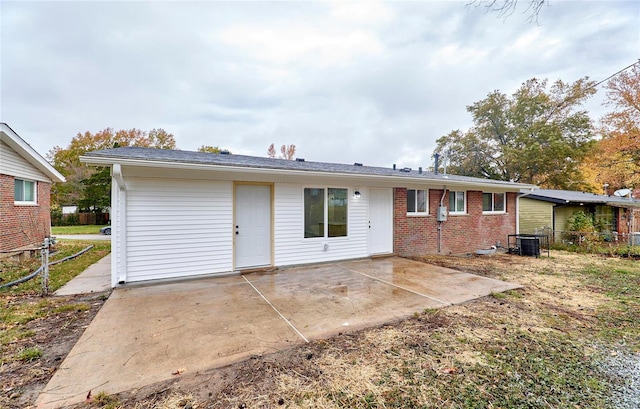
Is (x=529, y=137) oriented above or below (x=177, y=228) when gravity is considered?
above

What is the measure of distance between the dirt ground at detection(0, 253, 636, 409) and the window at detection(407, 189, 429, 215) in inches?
175

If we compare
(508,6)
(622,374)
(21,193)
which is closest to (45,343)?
(622,374)

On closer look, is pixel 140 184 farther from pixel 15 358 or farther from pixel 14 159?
pixel 14 159

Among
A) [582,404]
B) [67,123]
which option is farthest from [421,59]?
[67,123]

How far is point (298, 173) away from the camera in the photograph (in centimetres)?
618

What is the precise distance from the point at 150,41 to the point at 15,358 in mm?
10260

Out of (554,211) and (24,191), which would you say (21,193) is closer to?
(24,191)

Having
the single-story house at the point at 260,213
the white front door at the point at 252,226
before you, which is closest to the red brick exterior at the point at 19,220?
the single-story house at the point at 260,213

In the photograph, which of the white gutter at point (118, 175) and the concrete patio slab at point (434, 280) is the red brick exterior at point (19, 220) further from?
the concrete patio slab at point (434, 280)

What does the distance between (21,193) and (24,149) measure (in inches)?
61.3

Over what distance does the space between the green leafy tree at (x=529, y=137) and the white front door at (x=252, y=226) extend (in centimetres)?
2151

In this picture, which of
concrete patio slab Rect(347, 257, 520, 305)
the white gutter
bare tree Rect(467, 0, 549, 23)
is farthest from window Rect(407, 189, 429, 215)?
the white gutter

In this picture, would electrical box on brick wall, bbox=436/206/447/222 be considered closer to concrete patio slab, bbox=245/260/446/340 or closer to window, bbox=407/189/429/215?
window, bbox=407/189/429/215

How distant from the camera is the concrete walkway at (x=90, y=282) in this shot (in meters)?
4.93
